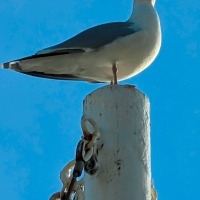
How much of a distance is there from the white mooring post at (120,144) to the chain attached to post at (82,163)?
4cm

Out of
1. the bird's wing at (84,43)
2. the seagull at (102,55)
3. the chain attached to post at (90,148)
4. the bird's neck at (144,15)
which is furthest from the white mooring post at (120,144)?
the bird's neck at (144,15)

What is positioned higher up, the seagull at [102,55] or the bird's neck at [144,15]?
the bird's neck at [144,15]

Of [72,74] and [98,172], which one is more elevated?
[72,74]

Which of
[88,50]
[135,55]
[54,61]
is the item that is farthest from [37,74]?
[135,55]

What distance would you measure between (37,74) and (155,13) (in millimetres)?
944

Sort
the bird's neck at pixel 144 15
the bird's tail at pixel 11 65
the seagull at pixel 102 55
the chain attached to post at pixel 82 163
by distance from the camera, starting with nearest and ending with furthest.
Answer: the chain attached to post at pixel 82 163, the seagull at pixel 102 55, the bird's tail at pixel 11 65, the bird's neck at pixel 144 15

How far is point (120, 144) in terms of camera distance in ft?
7.93

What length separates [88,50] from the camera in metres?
3.60

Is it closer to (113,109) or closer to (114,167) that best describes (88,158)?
(114,167)

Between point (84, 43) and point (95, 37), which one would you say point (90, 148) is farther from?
point (95, 37)

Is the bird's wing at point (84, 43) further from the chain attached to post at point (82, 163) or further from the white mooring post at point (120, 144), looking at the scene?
the chain attached to post at point (82, 163)

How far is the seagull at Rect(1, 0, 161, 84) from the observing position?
3.41 meters

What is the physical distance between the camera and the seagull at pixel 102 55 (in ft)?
11.2

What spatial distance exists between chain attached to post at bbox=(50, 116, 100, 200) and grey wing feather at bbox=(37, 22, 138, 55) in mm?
1283
